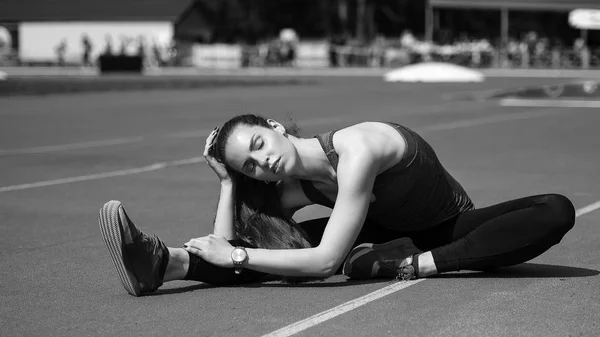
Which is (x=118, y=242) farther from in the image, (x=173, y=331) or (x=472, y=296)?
(x=472, y=296)

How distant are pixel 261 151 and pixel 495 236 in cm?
131

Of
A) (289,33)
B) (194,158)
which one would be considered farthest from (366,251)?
(289,33)

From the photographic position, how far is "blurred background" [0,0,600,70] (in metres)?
54.1

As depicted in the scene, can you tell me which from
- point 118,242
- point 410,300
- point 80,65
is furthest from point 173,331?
point 80,65

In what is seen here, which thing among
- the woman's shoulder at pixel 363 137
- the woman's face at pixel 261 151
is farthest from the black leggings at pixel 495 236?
the woman's shoulder at pixel 363 137

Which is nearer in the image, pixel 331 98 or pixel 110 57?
pixel 331 98

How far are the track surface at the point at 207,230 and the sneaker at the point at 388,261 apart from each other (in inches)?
2.9

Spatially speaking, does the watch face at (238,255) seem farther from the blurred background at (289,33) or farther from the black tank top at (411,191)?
the blurred background at (289,33)

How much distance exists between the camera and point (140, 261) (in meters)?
4.90

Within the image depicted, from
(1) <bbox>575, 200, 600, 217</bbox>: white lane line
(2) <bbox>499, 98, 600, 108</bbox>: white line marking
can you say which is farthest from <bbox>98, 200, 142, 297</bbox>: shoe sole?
(2) <bbox>499, 98, 600, 108</bbox>: white line marking

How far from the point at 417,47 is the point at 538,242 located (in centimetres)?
5445

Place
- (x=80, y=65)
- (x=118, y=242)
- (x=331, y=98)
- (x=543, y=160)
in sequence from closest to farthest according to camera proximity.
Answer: (x=118, y=242)
(x=543, y=160)
(x=331, y=98)
(x=80, y=65)

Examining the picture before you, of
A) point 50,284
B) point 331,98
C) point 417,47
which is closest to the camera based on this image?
point 50,284

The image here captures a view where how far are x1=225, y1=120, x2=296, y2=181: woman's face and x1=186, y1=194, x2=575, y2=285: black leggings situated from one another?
566mm
